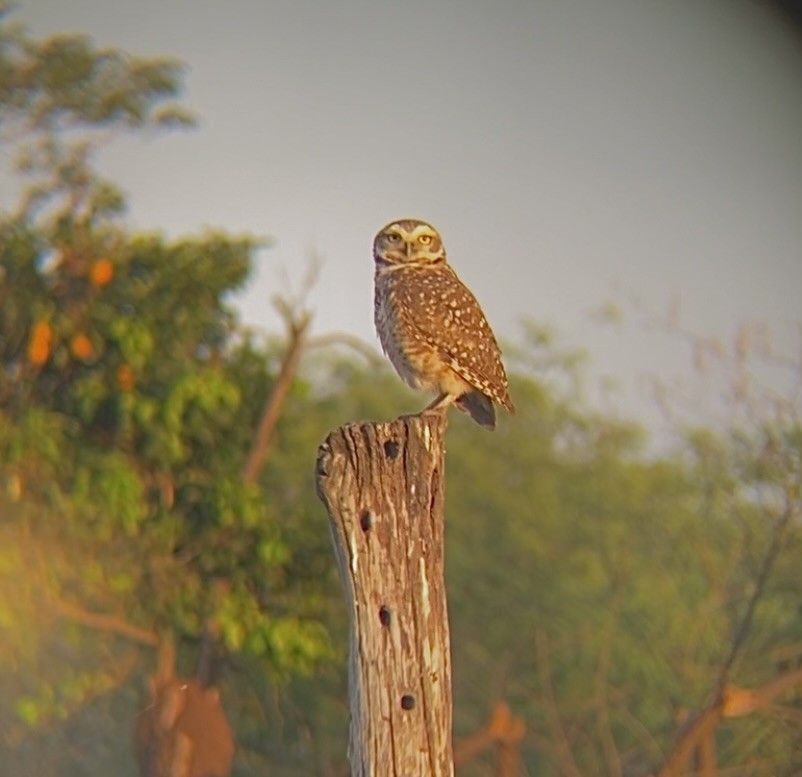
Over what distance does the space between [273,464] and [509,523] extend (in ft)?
3.82

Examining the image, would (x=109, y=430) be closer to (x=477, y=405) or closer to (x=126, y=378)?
(x=126, y=378)

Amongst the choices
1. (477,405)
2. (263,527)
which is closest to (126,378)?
(263,527)

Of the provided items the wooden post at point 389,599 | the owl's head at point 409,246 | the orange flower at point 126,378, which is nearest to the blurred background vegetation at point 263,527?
the orange flower at point 126,378

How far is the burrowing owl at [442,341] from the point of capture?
11.3 feet

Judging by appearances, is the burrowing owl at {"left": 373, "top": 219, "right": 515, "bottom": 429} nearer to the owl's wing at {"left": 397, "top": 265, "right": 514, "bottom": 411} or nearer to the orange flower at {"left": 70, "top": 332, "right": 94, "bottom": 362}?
the owl's wing at {"left": 397, "top": 265, "right": 514, "bottom": 411}

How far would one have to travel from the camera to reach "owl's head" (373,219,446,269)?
3.81m

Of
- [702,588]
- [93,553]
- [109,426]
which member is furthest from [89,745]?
[702,588]

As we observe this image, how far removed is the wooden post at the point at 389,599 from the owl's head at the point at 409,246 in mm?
1541

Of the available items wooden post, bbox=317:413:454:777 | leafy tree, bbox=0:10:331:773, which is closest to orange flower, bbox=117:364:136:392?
leafy tree, bbox=0:10:331:773

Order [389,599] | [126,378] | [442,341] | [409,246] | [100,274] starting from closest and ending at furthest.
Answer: [389,599] < [442,341] < [409,246] < [126,378] < [100,274]

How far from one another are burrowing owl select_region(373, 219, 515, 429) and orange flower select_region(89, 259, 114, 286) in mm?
3112

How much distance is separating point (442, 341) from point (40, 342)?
3436mm

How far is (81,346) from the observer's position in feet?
21.2

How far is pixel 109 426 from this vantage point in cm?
657
